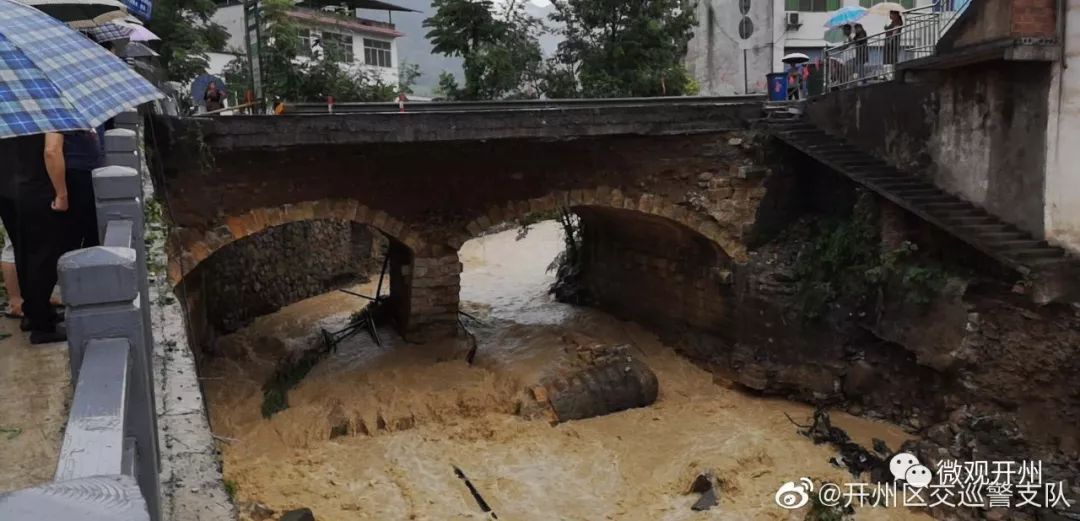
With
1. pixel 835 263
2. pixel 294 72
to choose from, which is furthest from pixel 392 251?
pixel 835 263

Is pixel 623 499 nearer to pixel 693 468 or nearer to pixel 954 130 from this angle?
pixel 693 468

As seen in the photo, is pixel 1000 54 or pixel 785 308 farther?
pixel 785 308

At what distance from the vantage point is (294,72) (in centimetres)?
1538

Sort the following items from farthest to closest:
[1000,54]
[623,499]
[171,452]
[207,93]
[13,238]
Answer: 1. [207,93]
2. [623,499]
3. [1000,54]
4. [13,238]
5. [171,452]

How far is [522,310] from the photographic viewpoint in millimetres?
15344

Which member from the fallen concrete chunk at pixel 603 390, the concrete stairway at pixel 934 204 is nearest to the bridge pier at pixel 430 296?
the fallen concrete chunk at pixel 603 390

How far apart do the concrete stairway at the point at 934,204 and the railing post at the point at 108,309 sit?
875 cm

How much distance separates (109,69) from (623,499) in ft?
23.3

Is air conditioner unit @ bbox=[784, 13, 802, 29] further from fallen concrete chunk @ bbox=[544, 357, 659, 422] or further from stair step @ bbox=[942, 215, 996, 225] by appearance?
fallen concrete chunk @ bbox=[544, 357, 659, 422]

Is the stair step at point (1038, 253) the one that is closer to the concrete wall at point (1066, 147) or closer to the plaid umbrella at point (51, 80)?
the concrete wall at point (1066, 147)

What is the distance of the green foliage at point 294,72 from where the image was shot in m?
15.0

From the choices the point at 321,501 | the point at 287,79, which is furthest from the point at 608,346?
the point at 287,79

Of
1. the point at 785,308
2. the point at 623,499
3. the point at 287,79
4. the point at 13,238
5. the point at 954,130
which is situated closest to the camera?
the point at 13,238

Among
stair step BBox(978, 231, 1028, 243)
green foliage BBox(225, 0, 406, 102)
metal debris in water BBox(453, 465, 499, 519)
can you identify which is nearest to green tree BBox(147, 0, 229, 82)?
green foliage BBox(225, 0, 406, 102)
